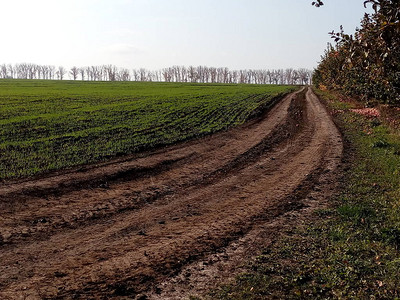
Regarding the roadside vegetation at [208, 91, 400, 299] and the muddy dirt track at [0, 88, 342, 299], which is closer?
the roadside vegetation at [208, 91, 400, 299]

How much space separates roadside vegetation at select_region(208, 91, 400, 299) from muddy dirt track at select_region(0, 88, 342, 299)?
81 cm

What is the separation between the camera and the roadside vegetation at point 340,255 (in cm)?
453

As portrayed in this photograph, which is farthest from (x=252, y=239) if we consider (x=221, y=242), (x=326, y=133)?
(x=326, y=133)

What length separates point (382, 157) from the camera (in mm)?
11484

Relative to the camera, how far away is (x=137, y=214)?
723 centimetres

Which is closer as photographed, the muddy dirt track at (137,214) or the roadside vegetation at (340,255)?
the roadside vegetation at (340,255)

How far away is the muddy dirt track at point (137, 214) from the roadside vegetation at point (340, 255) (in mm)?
807

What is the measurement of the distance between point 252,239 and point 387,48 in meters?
3.79

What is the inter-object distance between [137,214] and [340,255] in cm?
413

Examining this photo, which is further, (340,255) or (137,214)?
(137,214)

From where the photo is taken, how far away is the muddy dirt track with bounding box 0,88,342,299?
494 cm

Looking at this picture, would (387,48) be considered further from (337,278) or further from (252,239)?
(252,239)

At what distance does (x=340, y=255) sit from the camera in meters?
5.39

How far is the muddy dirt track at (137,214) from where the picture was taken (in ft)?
16.2
